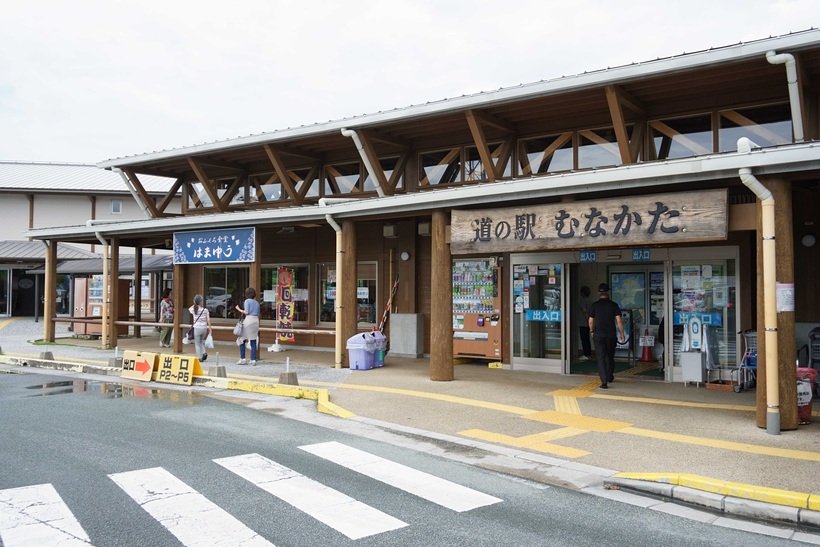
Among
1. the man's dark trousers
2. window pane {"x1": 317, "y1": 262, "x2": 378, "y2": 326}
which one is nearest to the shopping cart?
the man's dark trousers

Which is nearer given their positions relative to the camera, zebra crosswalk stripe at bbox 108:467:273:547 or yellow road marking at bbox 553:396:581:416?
zebra crosswalk stripe at bbox 108:467:273:547

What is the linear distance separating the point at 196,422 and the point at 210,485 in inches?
124

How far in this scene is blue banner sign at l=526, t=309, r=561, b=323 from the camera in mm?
13312

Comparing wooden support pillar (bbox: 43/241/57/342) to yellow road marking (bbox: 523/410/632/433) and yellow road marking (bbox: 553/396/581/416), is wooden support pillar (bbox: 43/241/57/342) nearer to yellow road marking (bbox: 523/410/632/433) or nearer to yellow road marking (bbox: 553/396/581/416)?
yellow road marking (bbox: 553/396/581/416)

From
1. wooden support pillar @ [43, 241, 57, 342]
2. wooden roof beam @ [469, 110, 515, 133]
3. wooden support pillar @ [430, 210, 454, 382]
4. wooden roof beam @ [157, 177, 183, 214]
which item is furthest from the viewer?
wooden support pillar @ [43, 241, 57, 342]

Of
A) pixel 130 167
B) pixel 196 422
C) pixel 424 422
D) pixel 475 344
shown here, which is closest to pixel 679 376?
pixel 475 344

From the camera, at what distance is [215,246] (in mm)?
16062

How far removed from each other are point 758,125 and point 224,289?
14.9 meters

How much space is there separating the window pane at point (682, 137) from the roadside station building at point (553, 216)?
0.11ft

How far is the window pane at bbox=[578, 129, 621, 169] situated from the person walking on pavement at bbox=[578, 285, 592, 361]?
430 centimetres

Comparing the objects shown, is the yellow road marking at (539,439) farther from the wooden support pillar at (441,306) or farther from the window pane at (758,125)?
the window pane at (758,125)

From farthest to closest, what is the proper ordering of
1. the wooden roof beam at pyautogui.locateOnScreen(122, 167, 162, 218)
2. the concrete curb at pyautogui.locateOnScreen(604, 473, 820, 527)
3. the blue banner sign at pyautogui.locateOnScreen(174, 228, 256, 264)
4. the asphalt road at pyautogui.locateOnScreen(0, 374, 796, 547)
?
the wooden roof beam at pyautogui.locateOnScreen(122, 167, 162, 218) → the blue banner sign at pyautogui.locateOnScreen(174, 228, 256, 264) → the concrete curb at pyautogui.locateOnScreen(604, 473, 820, 527) → the asphalt road at pyautogui.locateOnScreen(0, 374, 796, 547)

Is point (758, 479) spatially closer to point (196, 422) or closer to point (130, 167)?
point (196, 422)

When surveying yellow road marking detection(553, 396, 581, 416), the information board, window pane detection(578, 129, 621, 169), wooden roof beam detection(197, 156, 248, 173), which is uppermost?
wooden roof beam detection(197, 156, 248, 173)
